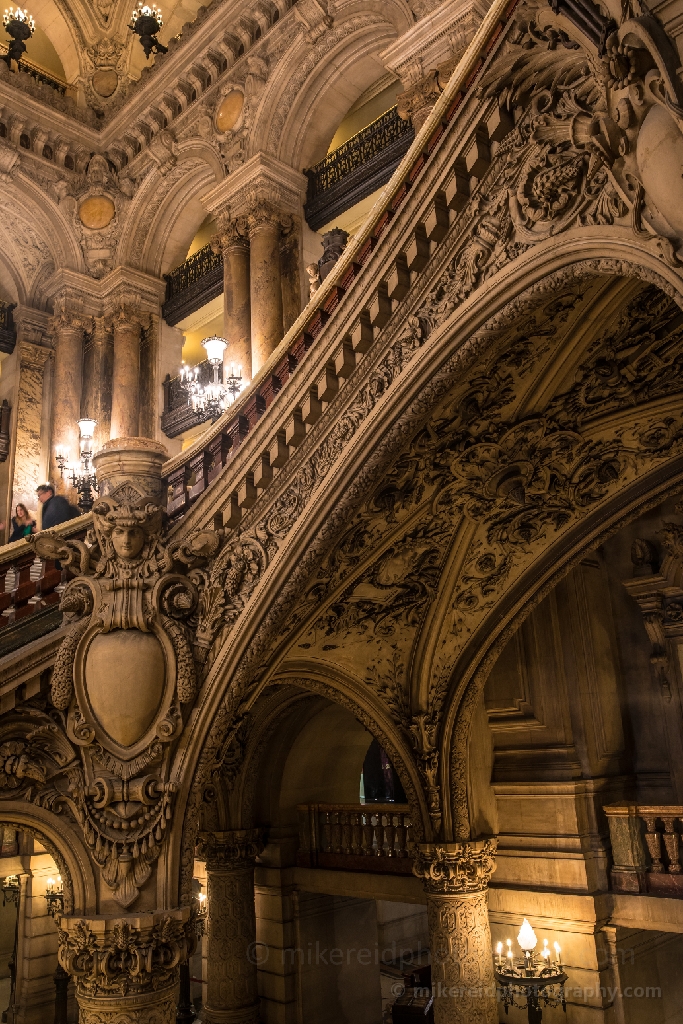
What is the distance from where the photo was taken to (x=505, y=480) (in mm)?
6633

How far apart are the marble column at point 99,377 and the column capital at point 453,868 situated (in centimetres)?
905

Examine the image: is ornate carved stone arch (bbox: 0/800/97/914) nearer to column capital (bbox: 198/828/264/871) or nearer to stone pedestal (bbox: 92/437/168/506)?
stone pedestal (bbox: 92/437/168/506)

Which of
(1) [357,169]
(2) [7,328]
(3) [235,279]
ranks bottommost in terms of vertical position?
(3) [235,279]

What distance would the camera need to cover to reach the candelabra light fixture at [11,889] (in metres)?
12.5

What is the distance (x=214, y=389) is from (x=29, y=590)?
5.49m

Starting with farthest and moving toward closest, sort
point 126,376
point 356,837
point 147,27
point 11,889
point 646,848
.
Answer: point 126,376 → point 147,27 → point 11,889 → point 356,837 → point 646,848

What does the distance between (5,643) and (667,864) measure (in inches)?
229

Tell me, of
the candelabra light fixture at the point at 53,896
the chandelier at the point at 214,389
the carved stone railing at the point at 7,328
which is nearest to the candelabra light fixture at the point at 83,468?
the chandelier at the point at 214,389

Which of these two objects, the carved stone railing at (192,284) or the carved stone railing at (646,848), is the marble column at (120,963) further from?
the carved stone railing at (192,284)

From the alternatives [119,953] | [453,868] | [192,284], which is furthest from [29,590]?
[192,284]

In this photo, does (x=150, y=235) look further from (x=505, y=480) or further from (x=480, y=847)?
(x=480, y=847)

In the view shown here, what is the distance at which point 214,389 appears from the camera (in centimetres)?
1116

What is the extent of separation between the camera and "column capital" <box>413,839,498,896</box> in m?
7.89

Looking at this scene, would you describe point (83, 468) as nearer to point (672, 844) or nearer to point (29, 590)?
point (29, 590)
